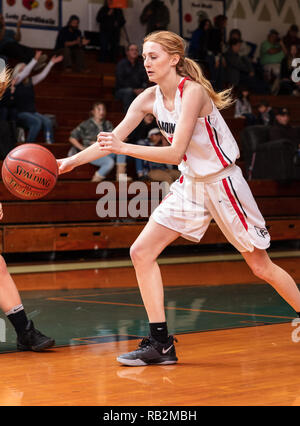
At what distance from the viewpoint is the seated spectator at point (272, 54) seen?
53.7 feet

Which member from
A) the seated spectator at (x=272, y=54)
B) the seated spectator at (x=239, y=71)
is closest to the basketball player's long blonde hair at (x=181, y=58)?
the seated spectator at (x=239, y=71)

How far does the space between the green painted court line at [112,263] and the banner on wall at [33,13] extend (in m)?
7.15

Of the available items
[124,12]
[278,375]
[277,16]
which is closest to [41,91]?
[124,12]

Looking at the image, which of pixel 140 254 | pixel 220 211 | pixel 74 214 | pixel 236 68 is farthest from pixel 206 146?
pixel 236 68

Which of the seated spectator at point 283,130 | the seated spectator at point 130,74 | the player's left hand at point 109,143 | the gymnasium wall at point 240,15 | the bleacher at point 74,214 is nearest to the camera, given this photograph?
the player's left hand at point 109,143

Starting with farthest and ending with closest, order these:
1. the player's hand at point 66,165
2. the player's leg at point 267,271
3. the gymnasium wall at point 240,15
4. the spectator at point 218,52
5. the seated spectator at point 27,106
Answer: the gymnasium wall at point 240,15 < the spectator at point 218,52 < the seated spectator at point 27,106 < the player's hand at point 66,165 < the player's leg at point 267,271

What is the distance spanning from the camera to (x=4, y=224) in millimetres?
9117

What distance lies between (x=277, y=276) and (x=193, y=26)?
45.3 ft

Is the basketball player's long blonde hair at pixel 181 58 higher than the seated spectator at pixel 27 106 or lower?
higher

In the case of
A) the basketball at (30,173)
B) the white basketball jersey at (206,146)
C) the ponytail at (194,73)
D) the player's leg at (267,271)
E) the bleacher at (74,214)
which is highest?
the ponytail at (194,73)

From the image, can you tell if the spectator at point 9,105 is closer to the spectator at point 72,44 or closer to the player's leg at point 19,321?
the spectator at point 72,44

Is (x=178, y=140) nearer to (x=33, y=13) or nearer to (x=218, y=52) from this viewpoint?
(x=218, y=52)

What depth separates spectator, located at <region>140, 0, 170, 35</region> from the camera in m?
15.0
